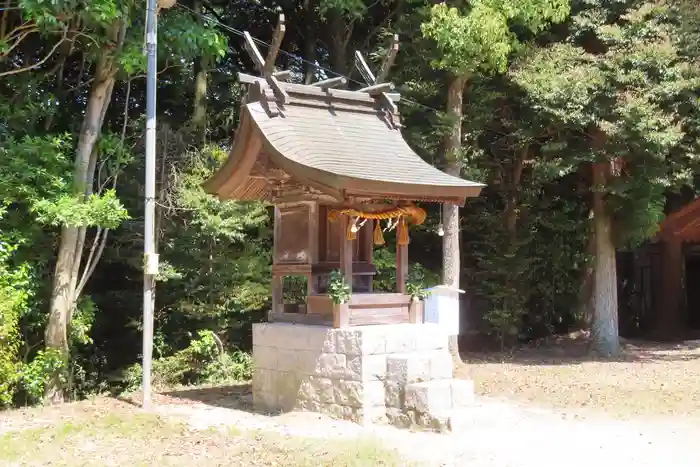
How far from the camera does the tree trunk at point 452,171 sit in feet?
44.3

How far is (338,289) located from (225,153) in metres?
6.60

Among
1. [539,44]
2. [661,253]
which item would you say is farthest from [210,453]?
[661,253]

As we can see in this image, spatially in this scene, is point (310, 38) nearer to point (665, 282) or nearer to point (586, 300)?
point (586, 300)

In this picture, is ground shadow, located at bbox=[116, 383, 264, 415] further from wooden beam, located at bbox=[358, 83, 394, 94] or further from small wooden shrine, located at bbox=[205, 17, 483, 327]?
wooden beam, located at bbox=[358, 83, 394, 94]

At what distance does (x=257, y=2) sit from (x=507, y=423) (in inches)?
513

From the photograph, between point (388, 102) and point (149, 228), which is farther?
point (388, 102)

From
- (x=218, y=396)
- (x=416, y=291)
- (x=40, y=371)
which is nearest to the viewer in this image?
(x=416, y=291)

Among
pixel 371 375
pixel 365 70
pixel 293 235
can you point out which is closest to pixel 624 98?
pixel 365 70

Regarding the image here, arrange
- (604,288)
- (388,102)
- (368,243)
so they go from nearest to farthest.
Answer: (368,243), (388,102), (604,288)

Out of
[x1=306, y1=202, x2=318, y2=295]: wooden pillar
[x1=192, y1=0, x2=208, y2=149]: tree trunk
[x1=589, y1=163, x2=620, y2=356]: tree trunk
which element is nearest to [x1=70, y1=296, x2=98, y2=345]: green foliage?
[x1=192, y1=0, x2=208, y2=149]: tree trunk

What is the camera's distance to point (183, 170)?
45.3ft

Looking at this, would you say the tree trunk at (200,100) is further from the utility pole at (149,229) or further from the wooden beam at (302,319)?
the wooden beam at (302,319)

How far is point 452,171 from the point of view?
13.7 meters

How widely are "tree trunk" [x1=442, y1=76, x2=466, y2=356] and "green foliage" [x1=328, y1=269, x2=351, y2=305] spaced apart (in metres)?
4.98
